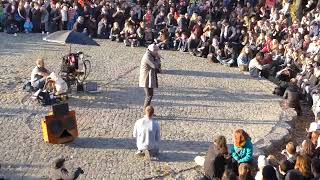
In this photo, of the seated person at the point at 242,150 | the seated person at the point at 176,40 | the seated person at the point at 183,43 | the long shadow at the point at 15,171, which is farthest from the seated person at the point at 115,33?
the seated person at the point at 242,150

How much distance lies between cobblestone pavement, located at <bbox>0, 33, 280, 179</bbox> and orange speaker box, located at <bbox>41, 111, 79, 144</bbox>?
0.54 feet

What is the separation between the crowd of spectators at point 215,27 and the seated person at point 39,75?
20.5 feet

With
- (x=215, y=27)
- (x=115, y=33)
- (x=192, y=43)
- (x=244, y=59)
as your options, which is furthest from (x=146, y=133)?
(x=115, y=33)

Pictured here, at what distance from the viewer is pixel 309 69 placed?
18.4 m

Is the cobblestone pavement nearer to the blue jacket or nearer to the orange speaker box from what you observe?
the orange speaker box

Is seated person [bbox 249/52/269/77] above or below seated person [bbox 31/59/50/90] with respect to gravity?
below

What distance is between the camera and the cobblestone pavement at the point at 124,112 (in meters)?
11.7

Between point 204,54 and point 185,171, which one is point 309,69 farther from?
point 185,171

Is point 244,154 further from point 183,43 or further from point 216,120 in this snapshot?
point 183,43

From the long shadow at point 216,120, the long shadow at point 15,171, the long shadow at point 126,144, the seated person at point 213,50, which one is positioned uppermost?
the seated person at point 213,50

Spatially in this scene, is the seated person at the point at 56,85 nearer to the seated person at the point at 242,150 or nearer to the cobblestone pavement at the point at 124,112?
the cobblestone pavement at the point at 124,112

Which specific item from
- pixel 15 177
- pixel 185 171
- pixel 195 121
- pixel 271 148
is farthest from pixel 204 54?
pixel 15 177

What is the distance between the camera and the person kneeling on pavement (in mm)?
11742

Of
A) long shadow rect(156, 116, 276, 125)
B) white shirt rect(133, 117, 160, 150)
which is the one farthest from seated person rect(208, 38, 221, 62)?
white shirt rect(133, 117, 160, 150)
